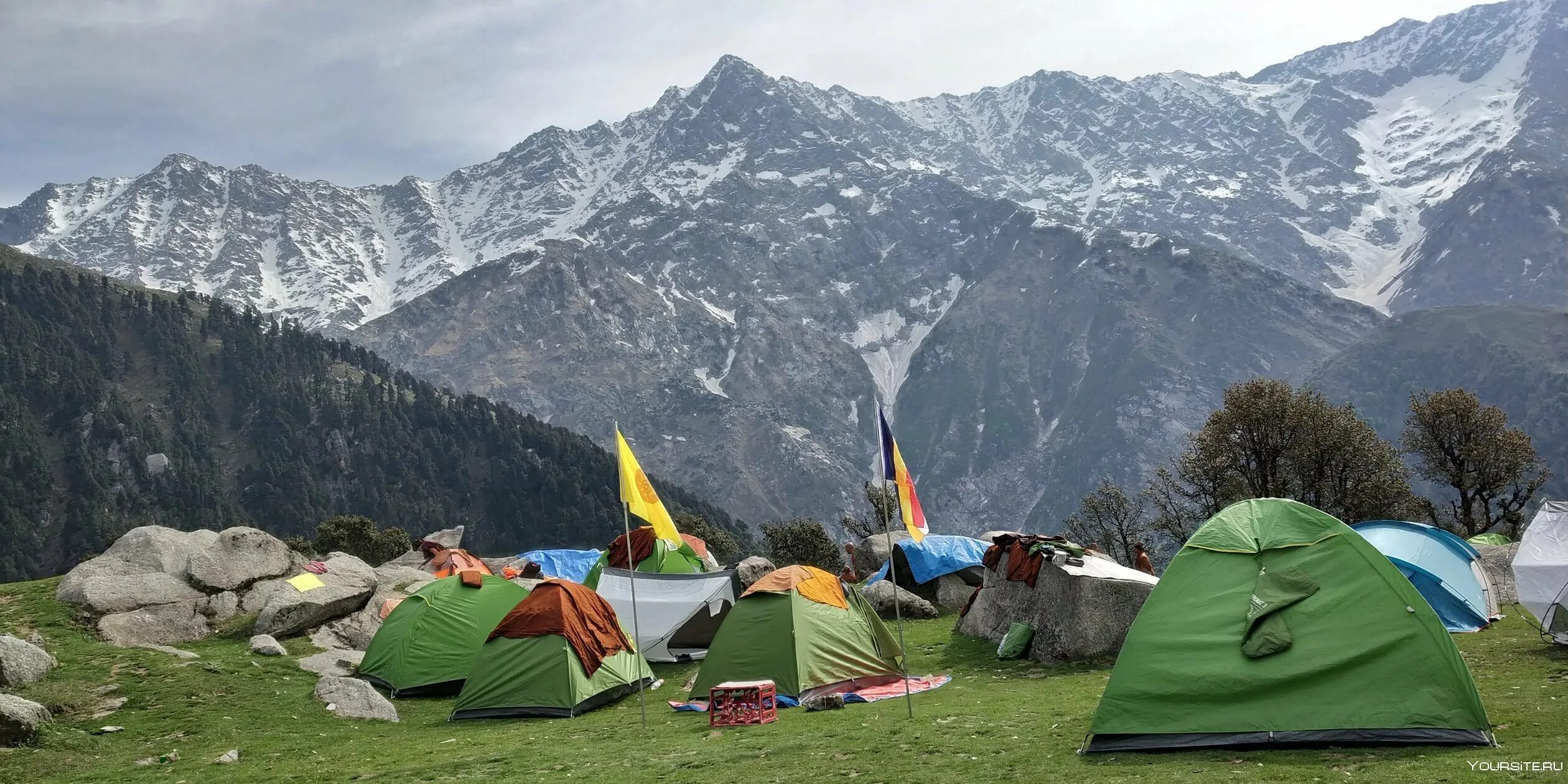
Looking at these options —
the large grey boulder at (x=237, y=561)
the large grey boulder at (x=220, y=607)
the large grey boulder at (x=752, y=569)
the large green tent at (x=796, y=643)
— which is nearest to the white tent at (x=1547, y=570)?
the large green tent at (x=796, y=643)

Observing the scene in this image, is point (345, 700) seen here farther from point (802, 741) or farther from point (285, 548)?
point (285, 548)

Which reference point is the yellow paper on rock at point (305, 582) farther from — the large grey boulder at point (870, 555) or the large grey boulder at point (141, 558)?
the large grey boulder at point (870, 555)

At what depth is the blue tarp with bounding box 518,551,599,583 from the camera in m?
49.4

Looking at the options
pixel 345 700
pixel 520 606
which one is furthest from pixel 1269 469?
pixel 345 700

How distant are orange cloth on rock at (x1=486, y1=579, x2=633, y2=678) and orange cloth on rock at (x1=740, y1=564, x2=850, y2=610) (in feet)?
11.4

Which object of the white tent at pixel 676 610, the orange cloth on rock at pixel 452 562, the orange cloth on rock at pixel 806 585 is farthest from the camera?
the orange cloth on rock at pixel 452 562

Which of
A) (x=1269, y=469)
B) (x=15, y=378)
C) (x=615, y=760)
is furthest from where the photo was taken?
(x=15, y=378)

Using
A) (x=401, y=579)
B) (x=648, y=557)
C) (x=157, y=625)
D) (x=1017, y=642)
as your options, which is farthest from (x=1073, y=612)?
(x=157, y=625)

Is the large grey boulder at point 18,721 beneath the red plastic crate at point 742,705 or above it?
above

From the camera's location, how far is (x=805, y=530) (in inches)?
3605

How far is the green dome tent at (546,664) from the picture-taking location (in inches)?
816

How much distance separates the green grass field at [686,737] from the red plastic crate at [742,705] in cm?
48

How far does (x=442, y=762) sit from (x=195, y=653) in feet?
41.5

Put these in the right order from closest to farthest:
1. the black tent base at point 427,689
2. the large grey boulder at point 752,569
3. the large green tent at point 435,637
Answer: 1. the black tent base at point 427,689
2. the large green tent at point 435,637
3. the large grey boulder at point 752,569
